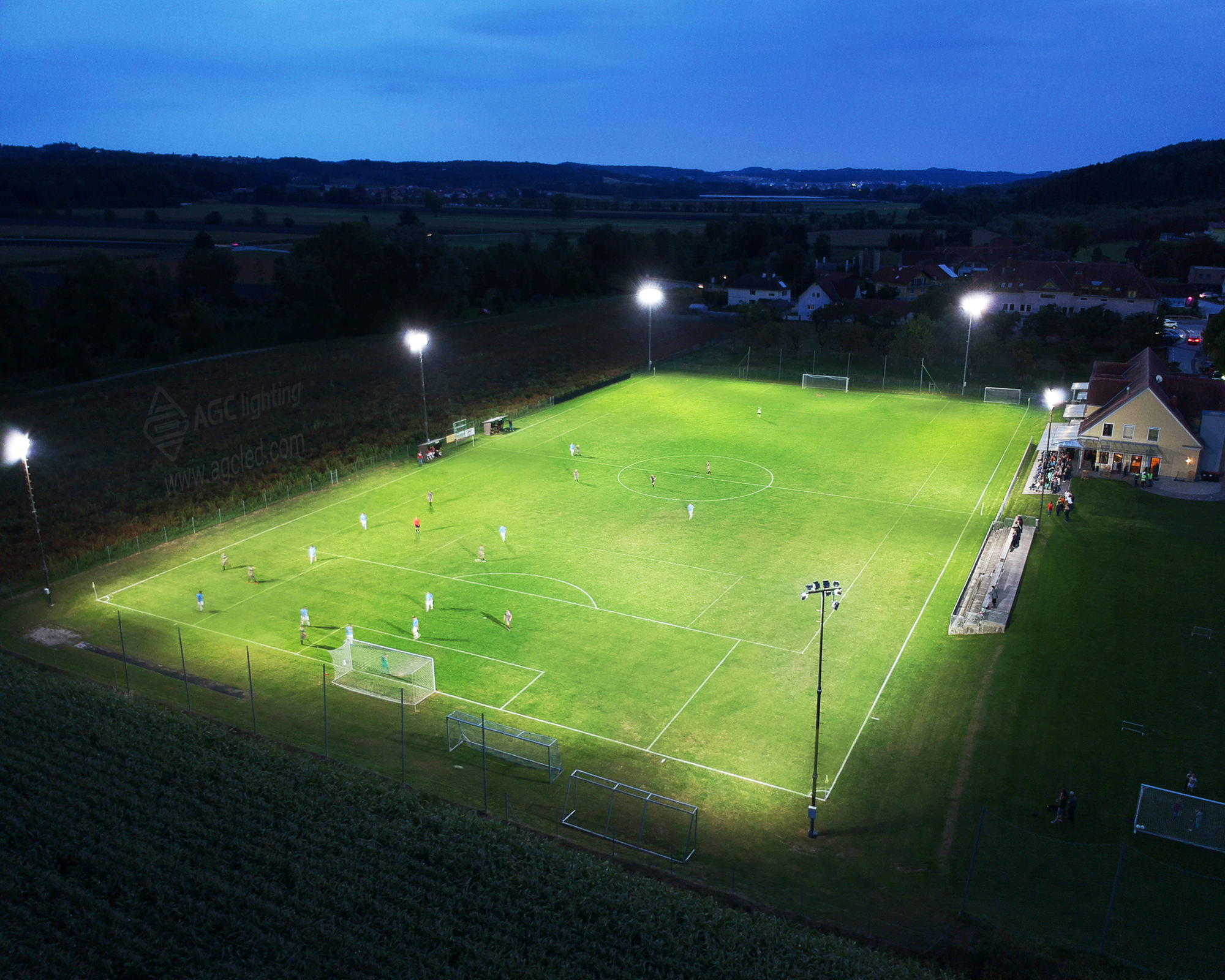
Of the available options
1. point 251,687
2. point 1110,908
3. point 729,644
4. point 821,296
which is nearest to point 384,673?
point 251,687

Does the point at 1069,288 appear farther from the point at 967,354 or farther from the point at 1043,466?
the point at 1043,466

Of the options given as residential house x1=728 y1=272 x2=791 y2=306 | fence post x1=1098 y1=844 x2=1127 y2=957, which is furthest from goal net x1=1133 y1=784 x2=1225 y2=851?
residential house x1=728 y1=272 x2=791 y2=306

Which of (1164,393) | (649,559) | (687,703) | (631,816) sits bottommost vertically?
(631,816)

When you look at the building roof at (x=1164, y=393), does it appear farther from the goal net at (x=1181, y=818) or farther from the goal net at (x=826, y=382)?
the goal net at (x=1181, y=818)

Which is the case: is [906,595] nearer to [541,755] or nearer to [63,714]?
[541,755]

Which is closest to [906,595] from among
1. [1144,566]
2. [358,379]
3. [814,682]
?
[814,682]

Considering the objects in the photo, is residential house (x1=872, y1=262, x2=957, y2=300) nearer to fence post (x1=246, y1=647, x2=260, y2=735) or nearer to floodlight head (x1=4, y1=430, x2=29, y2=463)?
fence post (x1=246, y1=647, x2=260, y2=735)

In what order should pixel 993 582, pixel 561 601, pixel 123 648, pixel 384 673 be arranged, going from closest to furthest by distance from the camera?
pixel 384 673 → pixel 123 648 → pixel 561 601 → pixel 993 582

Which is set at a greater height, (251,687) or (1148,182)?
(1148,182)

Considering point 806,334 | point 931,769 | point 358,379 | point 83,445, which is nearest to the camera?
point 931,769
